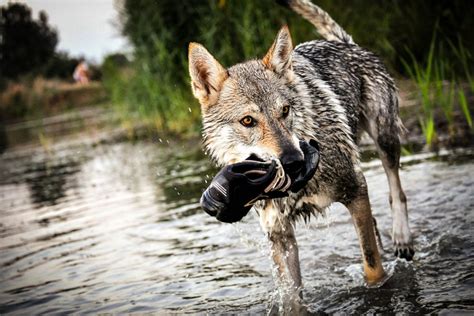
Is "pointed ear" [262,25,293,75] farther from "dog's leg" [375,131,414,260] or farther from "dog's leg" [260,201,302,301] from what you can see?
"dog's leg" [375,131,414,260]

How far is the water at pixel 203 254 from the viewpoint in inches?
152

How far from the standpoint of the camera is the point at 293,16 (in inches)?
395

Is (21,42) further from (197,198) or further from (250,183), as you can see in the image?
(250,183)

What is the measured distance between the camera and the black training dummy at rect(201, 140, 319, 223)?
3275 millimetres

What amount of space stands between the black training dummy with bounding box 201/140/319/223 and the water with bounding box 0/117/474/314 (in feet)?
2.95

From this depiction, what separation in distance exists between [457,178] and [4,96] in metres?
41.9

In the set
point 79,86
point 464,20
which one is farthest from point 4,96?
point 464,20

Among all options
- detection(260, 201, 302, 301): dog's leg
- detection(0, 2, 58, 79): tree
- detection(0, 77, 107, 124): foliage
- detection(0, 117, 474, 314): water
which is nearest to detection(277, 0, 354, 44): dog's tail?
detection(0, 117, 474, 314): water

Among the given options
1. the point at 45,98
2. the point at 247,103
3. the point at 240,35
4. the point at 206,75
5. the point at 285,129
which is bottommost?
the point at 285,129

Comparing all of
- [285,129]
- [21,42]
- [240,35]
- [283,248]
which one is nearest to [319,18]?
[285,129]

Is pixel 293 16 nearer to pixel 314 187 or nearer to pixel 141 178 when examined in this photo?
pixel 141 178

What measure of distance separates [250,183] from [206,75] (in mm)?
1072

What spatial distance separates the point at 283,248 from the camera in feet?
12.8

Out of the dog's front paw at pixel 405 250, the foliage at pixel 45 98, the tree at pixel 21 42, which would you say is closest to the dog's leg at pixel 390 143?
the dog's front paw at pixel 405 250
